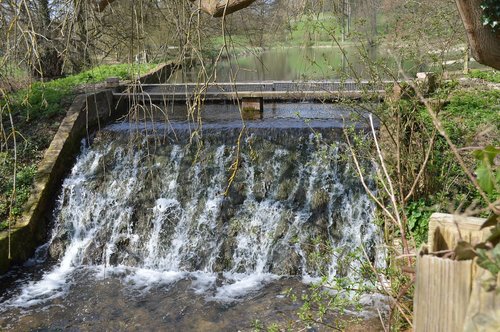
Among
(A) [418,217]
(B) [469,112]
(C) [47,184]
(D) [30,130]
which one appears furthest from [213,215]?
(B) [469,112]

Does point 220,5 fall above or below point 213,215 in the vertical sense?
above

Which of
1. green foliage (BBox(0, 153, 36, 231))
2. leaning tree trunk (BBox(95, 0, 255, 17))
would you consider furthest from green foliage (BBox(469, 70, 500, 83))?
green foliage (BBox(0, 153, 36, 231))

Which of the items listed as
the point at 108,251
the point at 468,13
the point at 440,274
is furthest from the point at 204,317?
the point at 440,274

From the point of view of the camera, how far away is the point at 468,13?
2.85 metres

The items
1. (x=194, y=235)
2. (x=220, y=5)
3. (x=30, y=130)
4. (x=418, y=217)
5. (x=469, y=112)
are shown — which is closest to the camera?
(x=220, y=5)

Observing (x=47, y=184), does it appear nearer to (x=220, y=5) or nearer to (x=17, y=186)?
(x=17, y=186)

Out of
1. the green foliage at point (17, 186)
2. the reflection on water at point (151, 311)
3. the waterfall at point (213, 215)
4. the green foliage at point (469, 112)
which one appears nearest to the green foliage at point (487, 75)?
the green foliage at point (469, 112)

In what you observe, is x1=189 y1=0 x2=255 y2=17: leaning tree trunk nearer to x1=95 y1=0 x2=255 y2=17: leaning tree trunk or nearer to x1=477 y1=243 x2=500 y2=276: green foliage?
x1=95 y1=0 x2=255 y2=17: leaning tree trunk

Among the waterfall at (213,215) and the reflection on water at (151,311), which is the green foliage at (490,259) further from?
the waterfall at (213,215)

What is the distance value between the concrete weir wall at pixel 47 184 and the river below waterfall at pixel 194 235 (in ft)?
0.50

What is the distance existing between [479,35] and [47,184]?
687 cm

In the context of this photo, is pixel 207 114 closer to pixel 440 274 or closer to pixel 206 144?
pixel 206 144

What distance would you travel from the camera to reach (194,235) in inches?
305

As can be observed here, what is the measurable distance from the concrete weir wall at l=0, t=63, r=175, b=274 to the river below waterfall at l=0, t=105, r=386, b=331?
153mm
